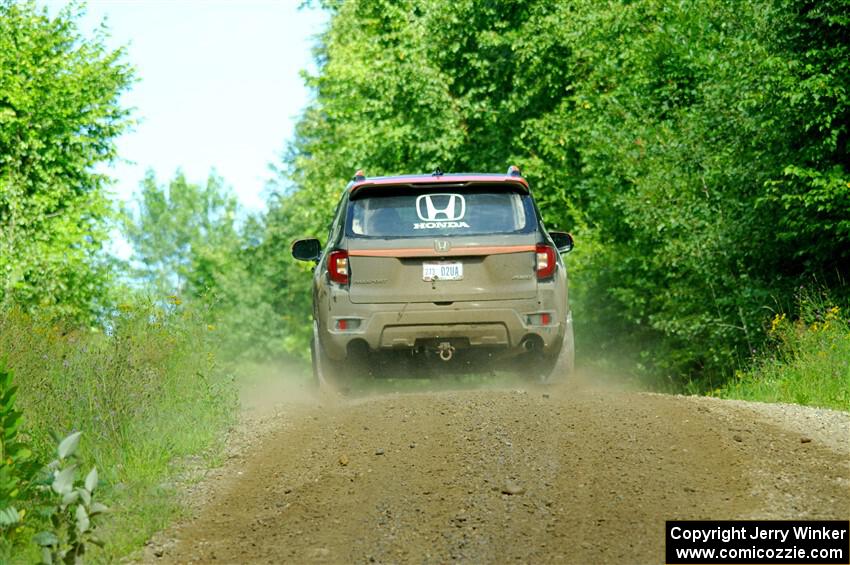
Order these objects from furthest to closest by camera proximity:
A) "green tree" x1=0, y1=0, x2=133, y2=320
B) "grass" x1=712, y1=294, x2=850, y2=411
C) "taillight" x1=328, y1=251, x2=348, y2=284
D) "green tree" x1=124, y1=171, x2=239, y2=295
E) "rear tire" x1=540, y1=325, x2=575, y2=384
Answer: "green tree" x1=124, y1=171, x2=239, y2=295, "green tree" x1=0, y1=0, x2=133, y2=320, "rear tire" x1=540, y1=325, x2=575, y2=384, "grass" x1=712, y1=294, x2=850, y2=411, "taillight" x1=328, y1=251, x2=348, y2=284

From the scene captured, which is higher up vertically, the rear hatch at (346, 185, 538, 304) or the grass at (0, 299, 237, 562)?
the rear hatch at (346, 185, 538, 304)

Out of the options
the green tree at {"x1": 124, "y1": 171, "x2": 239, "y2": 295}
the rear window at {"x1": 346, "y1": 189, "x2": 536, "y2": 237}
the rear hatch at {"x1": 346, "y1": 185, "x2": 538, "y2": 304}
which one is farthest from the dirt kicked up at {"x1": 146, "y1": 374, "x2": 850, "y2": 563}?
the green tree at {"x1": 124, "y1": 171, "x2": 239, "y2": 295}

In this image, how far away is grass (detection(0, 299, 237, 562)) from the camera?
24.6ft

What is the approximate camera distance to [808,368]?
12547mm

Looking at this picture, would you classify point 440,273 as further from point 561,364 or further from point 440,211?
point 561,364

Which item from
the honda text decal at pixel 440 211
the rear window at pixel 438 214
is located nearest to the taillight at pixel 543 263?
the rear window at pixel 438 214

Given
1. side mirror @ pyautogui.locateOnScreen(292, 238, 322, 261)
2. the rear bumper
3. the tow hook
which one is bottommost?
the tow hook

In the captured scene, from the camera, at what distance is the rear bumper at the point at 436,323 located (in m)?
11.4

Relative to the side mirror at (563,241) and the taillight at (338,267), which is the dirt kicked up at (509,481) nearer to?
the taillight at (338,267)

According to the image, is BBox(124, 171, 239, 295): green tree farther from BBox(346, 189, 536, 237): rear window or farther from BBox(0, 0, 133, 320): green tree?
BBox(346, 189, 536, 237): rear window

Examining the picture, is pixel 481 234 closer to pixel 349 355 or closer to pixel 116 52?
pixel 349 355

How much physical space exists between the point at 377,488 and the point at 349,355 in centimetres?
414

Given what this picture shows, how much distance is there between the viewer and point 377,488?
765 cm

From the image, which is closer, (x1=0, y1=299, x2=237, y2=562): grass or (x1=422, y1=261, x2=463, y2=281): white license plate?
(x1=0, y1=299, x2=237, y2=562): grass
